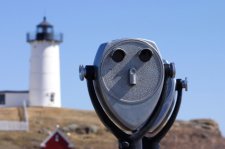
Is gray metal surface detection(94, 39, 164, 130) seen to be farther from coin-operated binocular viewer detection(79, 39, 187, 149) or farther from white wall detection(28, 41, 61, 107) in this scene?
white wall detection(28, 41, 61, 107)

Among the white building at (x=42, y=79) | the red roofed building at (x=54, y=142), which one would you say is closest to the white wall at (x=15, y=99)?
the white building at (x=42, y=79)

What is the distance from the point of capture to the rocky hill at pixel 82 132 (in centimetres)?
5297

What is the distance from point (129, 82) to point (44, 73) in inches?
2464

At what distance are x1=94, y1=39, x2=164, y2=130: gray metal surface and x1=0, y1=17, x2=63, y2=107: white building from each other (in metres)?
61.5

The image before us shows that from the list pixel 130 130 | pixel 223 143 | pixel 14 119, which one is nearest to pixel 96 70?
pixel 130 130

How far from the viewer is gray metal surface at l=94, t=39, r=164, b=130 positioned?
5.74 m

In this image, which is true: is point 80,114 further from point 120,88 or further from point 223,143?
point 120,88

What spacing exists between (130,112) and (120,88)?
0.56 ft

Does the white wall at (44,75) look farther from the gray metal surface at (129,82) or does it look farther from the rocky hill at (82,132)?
the gray metal surface at (129,82)

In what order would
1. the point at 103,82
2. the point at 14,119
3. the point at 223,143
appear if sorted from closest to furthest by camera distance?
1. the point at 103,82
2. the point at 14,119
3. the point at 223,143

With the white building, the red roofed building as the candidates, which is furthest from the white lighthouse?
the red roofed building

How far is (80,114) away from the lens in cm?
6762

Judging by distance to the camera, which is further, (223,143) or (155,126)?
(223,143)

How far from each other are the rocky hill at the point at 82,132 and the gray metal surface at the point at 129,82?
42.8m
